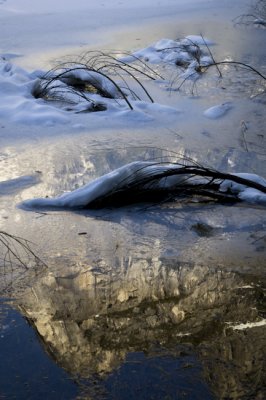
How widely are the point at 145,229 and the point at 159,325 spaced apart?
23.8 inches

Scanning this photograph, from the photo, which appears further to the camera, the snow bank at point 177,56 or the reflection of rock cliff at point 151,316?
the snow bank at point 177,56

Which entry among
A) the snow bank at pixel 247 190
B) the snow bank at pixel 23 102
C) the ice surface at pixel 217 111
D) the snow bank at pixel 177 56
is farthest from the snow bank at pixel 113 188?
the snow bank at pixel 177 56

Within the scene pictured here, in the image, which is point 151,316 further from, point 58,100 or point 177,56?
point 177,56

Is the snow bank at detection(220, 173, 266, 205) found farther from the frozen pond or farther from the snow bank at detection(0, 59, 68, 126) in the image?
the snow bank at detection(0, 59, 68, 126)

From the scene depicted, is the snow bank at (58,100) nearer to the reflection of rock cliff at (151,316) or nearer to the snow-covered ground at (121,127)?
the snow-covered ground at (121,127)

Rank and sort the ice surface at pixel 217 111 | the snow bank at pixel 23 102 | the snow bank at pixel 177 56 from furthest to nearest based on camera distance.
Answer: the snow bank at pixel 177 56 < the ice surface at pixel 217 111 < the snow bank at pixel 23 102

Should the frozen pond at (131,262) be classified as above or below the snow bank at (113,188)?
below

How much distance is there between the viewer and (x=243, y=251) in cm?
200

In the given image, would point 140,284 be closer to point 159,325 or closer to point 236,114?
point 159,325

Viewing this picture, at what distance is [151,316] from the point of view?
5.46ft

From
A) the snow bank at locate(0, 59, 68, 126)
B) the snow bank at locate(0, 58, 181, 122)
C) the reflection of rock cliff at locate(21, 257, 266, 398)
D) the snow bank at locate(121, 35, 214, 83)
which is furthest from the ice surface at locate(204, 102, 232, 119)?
the reflection of rock cliff at locate(21, 257, 266, 398)

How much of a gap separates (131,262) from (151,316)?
30 cm

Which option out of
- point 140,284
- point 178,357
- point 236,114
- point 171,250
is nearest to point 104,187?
point 171,250

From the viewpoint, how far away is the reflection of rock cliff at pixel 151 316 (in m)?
1.47
